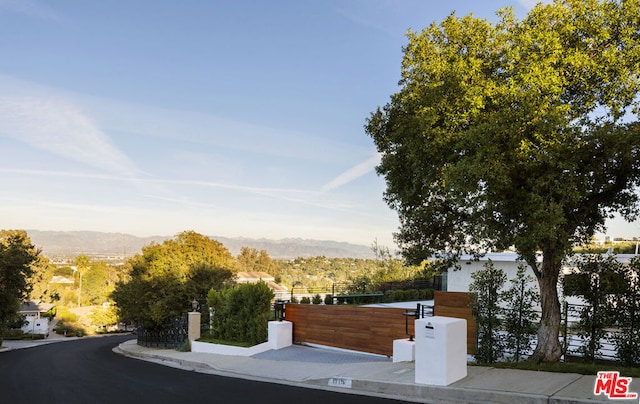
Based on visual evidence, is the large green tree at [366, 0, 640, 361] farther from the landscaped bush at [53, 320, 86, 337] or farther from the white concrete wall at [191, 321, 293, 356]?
the landscaped bush at [53, 320, 86, 337]

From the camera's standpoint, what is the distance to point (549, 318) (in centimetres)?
1182

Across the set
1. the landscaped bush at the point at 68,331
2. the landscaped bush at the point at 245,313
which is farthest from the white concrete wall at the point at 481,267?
the landscaped bush at the point at 68,331

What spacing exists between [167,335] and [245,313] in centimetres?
1072

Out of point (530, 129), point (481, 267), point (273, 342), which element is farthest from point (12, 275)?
point (530, 129)

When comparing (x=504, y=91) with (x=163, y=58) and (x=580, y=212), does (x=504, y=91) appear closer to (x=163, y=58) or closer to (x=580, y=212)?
(x=580, y=212)

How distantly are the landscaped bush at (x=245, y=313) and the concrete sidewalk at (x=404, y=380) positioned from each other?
3329 millimetres

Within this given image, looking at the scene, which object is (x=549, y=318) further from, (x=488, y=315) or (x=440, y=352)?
(x=440, y=352)

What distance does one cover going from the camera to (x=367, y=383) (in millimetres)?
10500

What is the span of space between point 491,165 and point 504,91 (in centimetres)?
163

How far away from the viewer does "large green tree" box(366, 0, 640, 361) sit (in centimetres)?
1010

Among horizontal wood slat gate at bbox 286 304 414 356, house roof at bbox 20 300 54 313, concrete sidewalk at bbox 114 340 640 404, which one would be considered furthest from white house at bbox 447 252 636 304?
house roof at bbox 20 300 54 313

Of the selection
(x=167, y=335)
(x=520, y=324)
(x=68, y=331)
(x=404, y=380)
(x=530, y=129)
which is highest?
(x=530, y=129)

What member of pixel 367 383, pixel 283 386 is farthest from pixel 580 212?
pixel 283 386

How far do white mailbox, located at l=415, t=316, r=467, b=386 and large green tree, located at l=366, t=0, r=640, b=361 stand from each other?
7.03 feet
